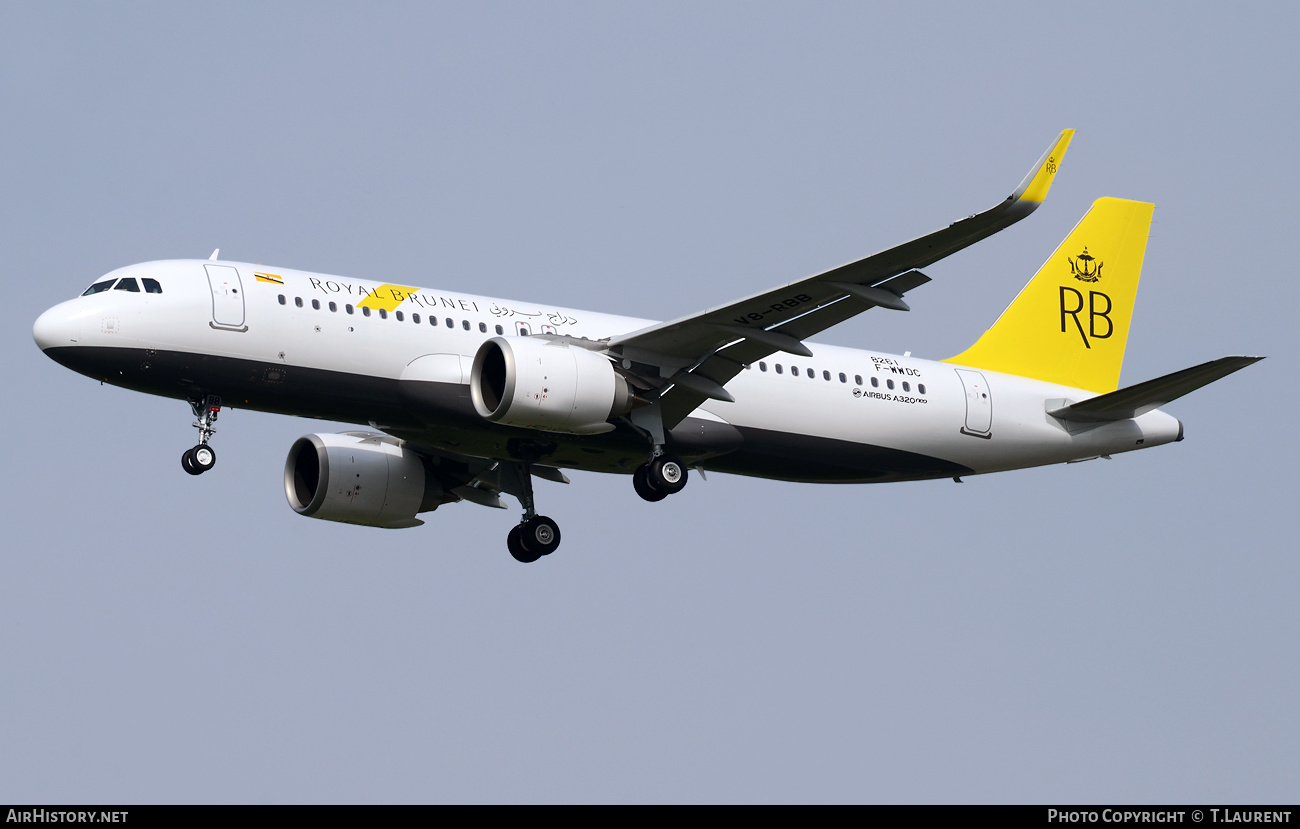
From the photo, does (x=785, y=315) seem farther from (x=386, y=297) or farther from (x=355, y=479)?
(x=355, y=479)

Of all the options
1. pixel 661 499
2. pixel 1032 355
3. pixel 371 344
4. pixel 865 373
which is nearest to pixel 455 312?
pixel 371 344

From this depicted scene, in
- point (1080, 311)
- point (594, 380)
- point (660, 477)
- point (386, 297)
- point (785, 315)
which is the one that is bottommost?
point (660, 477)

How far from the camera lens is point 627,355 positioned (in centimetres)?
3422

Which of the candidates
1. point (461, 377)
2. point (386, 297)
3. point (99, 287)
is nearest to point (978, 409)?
point (461, 377)

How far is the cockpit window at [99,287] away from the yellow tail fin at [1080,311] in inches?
725

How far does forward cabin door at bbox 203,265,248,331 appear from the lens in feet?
106

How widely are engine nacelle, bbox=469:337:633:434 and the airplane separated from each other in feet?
0.14

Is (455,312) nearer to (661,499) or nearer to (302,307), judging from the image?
(302,307)

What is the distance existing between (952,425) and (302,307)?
14.1 m

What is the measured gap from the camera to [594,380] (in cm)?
3338

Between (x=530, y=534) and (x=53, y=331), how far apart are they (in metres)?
10.9

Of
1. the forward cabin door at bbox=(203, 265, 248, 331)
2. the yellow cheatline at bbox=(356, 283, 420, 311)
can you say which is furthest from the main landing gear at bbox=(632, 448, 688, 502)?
the forward cabin door at bbox=(203, 265, 248, 331)

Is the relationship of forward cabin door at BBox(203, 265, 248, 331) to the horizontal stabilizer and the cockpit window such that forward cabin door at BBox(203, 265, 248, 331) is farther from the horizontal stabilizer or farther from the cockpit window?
the horizontal stabilizer

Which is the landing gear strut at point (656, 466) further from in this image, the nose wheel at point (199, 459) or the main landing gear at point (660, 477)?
the nose wheel at point (199, 459)
